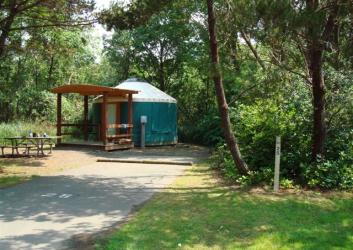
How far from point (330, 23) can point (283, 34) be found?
3.00 ft

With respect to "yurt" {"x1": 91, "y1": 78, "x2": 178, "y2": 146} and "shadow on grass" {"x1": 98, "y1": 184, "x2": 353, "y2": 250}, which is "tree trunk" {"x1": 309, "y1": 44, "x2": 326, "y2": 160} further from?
"yurt" {"x1": 91, "y1": 78, "x2": 178, "y2": 146}

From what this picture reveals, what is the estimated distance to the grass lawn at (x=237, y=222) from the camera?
5.24 m

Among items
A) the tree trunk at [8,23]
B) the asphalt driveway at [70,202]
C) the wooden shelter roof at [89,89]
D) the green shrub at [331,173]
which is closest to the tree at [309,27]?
the green shrub at [331,173]

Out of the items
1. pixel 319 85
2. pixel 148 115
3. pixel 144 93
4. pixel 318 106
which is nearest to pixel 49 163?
pixel 318 106

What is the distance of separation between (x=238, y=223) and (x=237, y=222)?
1.9 inches

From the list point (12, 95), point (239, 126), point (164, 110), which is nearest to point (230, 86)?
point (164, 110)

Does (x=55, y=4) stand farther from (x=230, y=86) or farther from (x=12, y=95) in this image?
(x=12, y=95)

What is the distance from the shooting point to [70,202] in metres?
7.45

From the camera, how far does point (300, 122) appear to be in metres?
10.1

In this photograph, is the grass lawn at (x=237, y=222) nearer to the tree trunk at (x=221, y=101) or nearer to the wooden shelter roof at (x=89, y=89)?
the tree trunk at (x=221, y=101)

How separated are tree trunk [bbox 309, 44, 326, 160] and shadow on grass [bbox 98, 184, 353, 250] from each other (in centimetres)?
168

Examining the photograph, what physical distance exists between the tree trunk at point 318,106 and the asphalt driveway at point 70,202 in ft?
9.86

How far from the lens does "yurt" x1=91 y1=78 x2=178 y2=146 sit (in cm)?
1970

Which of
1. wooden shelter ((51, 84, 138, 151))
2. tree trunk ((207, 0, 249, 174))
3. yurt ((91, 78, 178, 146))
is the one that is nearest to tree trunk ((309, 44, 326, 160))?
tree trunk ((207, 0, 249, 174))
